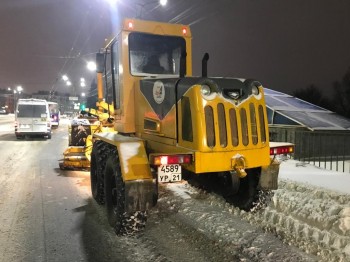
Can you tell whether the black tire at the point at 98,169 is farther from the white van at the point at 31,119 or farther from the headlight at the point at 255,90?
the white van at the point at 31,119

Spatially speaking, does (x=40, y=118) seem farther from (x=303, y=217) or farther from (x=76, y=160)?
(x=303, y=217)

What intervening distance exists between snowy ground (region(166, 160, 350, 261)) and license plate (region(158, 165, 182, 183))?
3.44 feet

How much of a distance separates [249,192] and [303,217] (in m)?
0.87

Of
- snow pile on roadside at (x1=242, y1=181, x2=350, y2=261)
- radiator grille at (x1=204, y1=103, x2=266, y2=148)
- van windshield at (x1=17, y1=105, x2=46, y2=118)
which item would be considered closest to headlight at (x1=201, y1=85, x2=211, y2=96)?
radiator grille at (x1=204, y1=103, x2=266, y2=148)

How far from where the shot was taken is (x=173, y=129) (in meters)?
4.98

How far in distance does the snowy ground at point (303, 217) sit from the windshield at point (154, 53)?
240 cm

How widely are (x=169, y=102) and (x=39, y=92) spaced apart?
384 feet

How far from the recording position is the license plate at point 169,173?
15.3ft

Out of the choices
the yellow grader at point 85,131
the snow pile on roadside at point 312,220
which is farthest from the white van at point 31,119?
the snow pile on roadside at point 312,220

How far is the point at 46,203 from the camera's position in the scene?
691cm

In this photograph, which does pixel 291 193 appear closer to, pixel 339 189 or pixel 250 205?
pixel 339 189

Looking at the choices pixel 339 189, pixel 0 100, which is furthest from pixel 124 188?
pixel 0 100

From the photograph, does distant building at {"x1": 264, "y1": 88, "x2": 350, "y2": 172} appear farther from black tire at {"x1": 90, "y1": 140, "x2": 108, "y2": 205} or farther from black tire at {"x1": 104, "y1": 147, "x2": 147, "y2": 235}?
black tire at {"x1": 104, "y1": 147, "x2": 147, "y2": 235}

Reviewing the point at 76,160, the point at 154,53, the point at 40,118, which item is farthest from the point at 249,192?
the point at 40,118
